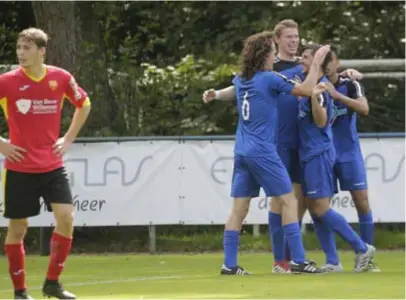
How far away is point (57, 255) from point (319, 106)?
3226 millimetres

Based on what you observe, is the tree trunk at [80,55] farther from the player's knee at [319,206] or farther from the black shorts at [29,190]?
the black shorts at [29,190]

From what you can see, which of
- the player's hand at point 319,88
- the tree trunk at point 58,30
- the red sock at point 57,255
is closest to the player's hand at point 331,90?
the player's hand at point 319,88

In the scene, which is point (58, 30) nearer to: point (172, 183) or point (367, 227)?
point (172, 183)

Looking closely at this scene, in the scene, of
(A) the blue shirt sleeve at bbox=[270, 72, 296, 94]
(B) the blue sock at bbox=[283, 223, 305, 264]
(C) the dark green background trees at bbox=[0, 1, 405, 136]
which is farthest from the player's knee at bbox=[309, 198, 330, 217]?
(C) the dark green background trees at bbox=[0, 1, 405, 136]

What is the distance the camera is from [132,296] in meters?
10.3

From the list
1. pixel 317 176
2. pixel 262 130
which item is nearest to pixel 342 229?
pixel 317 176

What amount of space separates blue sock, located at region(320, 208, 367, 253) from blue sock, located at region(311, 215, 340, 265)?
176mm

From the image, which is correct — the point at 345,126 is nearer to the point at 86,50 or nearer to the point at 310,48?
the point at 310,48

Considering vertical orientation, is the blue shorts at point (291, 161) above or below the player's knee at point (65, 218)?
above

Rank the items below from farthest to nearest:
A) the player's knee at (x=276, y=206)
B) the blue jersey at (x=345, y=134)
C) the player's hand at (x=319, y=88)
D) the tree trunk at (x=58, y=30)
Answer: the tree trunk at (x=58, y=30) < the blue jersey at (x=345, y=134) < the player's knee at (x=276, y=206) < the player's hand at (x=319, y=88)

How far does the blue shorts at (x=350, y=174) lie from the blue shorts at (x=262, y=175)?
1.23m

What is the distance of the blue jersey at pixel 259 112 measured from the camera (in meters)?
12.1

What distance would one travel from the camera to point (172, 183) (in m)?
17.3

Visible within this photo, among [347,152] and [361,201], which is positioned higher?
[347,152]
